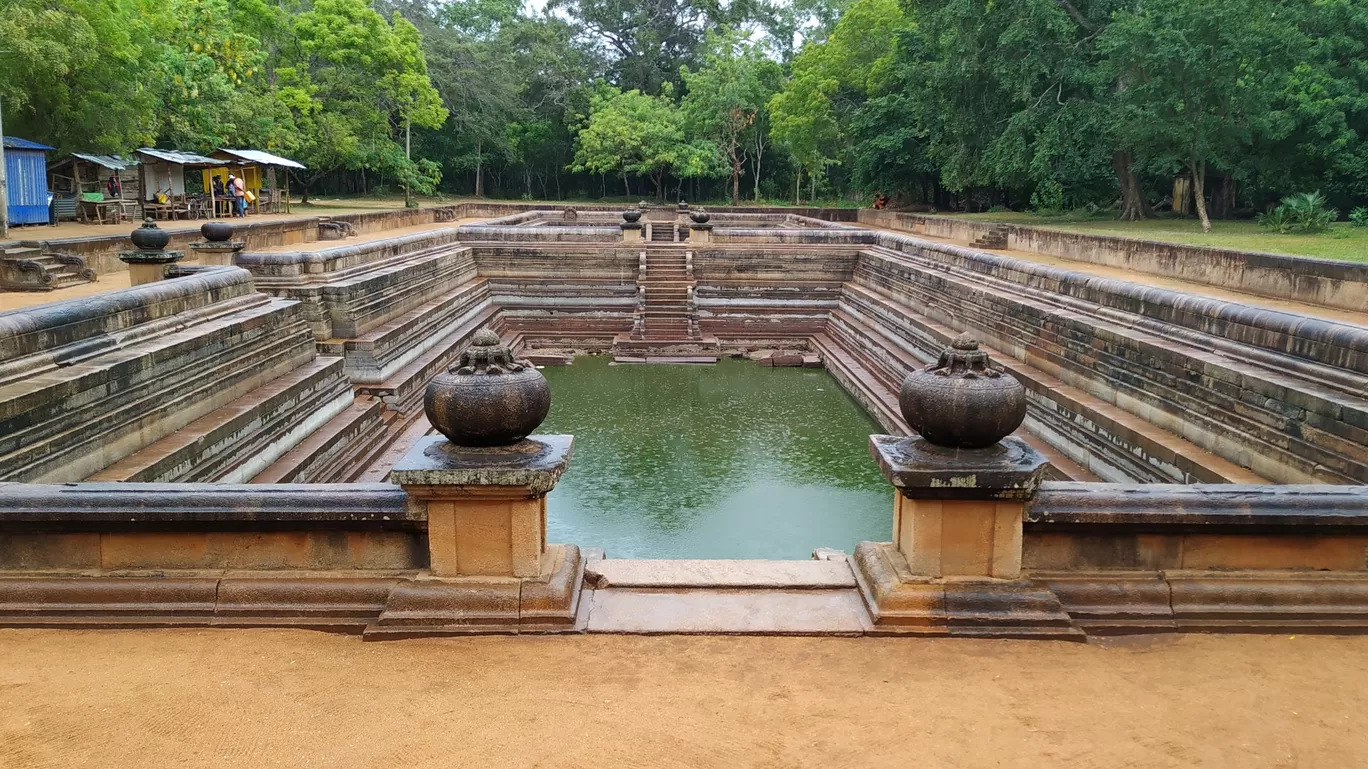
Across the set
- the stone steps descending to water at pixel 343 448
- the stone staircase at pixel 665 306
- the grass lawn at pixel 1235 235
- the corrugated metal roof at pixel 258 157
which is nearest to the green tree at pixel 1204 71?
the grass lawn at pixel 1235 235

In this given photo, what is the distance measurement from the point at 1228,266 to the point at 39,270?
1453 centimetres

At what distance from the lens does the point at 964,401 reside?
13.0 ft

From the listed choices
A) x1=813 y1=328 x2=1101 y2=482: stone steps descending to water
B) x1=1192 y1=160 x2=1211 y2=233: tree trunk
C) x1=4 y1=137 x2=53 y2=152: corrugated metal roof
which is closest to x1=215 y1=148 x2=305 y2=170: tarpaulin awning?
x1=4 y1=137 x2=53 y2=152: corrugated metal roof

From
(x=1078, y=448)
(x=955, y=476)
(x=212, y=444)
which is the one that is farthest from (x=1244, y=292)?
(x=212, y=444)

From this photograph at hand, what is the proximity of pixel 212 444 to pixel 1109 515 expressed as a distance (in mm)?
6153

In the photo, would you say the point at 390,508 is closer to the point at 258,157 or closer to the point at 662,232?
the point at 662,232

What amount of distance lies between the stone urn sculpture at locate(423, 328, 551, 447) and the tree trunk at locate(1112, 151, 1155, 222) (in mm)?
23005

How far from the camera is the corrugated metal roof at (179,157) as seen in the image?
71.8 ft

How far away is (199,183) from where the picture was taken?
2730 centimetres

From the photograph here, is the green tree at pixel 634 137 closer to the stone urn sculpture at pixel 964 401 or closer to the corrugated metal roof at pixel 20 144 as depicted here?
the corrugated metal roof at pixel 20 144

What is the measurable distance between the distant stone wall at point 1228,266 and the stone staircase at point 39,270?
14.5 meters

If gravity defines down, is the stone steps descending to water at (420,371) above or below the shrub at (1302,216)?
below

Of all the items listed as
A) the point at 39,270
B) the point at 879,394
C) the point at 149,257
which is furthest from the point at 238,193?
the point at 879,394

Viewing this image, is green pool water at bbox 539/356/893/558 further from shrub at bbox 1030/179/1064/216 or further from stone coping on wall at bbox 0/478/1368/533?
shrub at bbox 1030/179/1064/216
